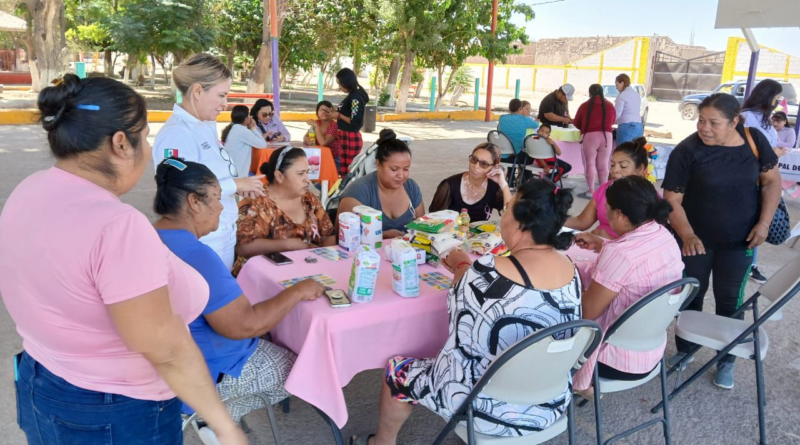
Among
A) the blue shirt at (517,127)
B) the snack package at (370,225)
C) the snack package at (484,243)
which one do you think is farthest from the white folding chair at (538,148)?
the snack package at (370,225)

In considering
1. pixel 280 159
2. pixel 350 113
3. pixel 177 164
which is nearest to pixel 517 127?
pixel 350 113

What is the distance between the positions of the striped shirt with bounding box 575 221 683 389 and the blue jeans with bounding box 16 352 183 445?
171cm

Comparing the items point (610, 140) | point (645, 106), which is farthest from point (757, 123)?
point (645, 106)

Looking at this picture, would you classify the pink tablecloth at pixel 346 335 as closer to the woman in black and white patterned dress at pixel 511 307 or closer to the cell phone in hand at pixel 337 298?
the cell phone in hand at pixel 337 298

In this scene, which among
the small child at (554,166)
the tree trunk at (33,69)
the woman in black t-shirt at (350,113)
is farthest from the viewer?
the tree trunk at (33,69)

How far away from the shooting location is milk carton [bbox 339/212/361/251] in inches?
110

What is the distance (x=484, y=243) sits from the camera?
9.35 feet

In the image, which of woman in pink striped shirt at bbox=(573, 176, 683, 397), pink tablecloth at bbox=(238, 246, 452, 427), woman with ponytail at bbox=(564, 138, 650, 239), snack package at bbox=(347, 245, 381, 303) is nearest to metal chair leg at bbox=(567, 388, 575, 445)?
woman in pink striped shirt at bbox=(573, 176, 683, 397)

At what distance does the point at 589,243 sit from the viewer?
10.0 ft

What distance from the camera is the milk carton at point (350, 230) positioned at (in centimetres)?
280

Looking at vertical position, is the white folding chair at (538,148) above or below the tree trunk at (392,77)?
below

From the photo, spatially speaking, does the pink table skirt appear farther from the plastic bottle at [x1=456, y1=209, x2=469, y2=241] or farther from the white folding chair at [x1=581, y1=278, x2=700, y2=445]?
the white folding chair at [x1=581, y1=278, x2=700, y2=445]

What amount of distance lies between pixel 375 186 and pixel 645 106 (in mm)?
14762

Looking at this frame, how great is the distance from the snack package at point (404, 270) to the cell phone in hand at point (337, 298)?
8.5 inches
